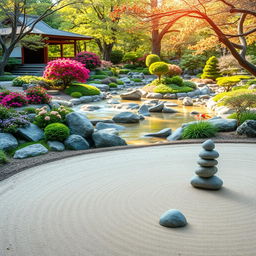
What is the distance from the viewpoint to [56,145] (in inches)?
292

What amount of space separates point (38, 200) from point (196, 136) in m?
4.91

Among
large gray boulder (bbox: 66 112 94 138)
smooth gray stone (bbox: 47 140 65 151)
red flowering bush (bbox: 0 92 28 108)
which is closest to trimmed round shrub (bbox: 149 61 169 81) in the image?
red flowering bush (bbox: 0 92 28 108)

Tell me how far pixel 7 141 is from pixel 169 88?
14.7 m

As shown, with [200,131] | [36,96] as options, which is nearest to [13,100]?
[36,96]

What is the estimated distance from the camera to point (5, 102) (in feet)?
34.9

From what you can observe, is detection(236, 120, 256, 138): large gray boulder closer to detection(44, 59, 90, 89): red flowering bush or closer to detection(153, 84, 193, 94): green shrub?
detection(44, 59, 90, 89): red flowering bush

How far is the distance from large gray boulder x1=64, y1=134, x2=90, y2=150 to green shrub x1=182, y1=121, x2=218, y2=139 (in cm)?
249

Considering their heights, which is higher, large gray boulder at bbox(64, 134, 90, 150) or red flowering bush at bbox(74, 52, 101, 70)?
red flowering bush at bbox(74, 52, 101, 70)

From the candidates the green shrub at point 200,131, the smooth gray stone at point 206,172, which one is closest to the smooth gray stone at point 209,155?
the smooth gray stone at point 206,172

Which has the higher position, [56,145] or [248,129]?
[248,129]

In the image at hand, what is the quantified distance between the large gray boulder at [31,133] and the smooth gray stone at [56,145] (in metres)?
0.44

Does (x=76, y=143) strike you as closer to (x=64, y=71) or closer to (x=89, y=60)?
(x=64, y=71)

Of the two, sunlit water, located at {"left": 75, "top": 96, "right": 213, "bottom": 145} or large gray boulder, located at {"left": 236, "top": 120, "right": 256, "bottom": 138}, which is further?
sunlit water, located at {"left": 75, "top": 96, "right": 213, "bottom": 145}

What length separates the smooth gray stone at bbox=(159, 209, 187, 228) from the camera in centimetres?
370
